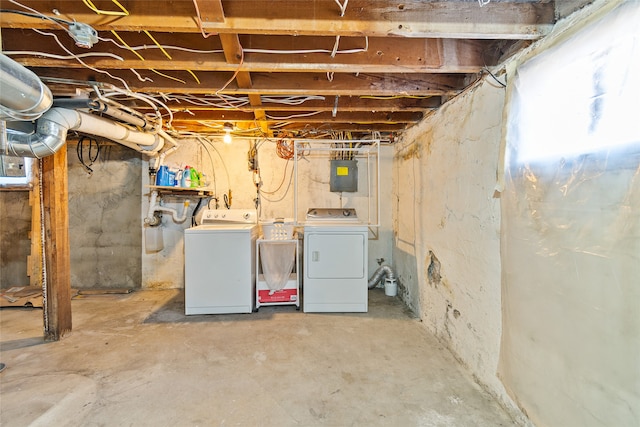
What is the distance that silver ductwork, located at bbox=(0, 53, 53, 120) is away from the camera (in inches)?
47.5

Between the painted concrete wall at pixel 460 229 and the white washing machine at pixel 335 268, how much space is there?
583 millimetres

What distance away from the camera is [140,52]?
1.59 meters

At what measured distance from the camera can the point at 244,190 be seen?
3.68 meters

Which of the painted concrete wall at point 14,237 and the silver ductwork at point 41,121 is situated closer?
the silver ductwork at point 41,121

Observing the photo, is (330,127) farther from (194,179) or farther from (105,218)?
(105,218)

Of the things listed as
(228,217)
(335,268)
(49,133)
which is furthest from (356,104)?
(49,133)

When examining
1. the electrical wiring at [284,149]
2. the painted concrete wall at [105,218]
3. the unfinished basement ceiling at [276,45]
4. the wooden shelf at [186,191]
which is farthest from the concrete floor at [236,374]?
the electrical wiring at [284,149]

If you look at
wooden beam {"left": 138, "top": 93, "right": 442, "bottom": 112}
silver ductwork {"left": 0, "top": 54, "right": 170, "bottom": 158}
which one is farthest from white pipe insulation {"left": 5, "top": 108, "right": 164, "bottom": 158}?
wooden beam {"left": 138, "top": 93, "right": 442, "bottom": 112}

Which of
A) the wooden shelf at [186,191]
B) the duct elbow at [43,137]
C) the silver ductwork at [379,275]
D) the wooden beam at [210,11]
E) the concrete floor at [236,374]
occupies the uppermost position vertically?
the wooden beam at [210,11]

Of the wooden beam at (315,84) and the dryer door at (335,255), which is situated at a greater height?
the wooden beam at (315,84)

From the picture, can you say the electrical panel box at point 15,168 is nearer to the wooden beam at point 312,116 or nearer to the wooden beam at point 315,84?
the wooden beam at point 312,116

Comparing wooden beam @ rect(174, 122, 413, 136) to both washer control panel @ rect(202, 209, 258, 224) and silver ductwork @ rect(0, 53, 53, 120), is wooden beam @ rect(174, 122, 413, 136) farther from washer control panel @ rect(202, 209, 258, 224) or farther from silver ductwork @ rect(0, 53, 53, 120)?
silver ductwork @ rect(0, 53, 53, 120)

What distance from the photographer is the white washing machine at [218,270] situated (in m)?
2.73

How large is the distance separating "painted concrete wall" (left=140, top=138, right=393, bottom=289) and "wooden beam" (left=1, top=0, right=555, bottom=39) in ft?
7.73
